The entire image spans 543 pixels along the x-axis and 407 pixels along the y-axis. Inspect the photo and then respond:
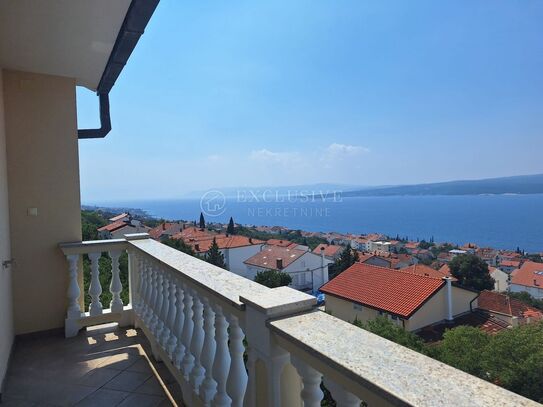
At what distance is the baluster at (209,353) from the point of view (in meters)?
1.59

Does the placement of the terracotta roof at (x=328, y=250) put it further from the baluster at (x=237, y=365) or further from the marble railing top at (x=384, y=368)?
the marble railing top at (x=384, y=368)

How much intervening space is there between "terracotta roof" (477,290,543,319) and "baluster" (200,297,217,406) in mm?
16928

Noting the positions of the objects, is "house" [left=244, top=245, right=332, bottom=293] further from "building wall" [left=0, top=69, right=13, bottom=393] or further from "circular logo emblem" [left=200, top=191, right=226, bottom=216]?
"building wall" [left=0, top=69, right=13, bottom=393]

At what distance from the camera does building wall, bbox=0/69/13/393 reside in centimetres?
240

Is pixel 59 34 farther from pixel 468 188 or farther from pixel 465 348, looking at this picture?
pixel 468 188

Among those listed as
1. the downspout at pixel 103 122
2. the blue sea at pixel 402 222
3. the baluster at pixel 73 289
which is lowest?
the blue sea at pixel 402 222

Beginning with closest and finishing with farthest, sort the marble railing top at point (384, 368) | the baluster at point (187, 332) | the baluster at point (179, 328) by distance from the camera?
the marble railing top at point (384, 368) → the baluster at point (187, 332) → the baluster at point (179, 328)

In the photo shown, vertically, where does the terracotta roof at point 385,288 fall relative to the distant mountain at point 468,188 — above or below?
below

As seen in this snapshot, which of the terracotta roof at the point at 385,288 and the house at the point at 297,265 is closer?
the terracotta roof at the point at 385,288

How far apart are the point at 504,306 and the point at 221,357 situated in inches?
781

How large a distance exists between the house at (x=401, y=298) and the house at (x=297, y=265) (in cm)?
183

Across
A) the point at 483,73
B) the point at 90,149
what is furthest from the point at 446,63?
the point at 90,149

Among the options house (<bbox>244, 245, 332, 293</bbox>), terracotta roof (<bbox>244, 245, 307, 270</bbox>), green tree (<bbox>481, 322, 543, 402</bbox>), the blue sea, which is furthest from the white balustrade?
the blue sea

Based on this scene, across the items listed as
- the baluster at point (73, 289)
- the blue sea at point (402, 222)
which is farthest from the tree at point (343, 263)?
the blue sea at point (402, 222)
